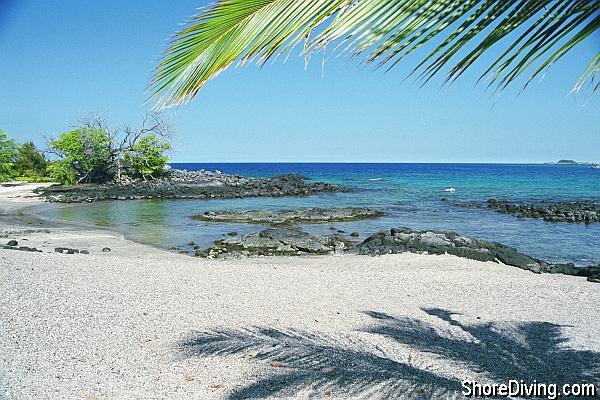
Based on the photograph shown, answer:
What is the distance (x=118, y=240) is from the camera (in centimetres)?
1647

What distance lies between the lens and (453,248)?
14461mm

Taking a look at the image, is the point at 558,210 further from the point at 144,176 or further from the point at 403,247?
the point at 144,176

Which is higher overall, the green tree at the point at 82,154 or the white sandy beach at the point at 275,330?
the green tree at the point at 82,154

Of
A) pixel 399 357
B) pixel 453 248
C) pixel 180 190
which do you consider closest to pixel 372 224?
pixel 453 248

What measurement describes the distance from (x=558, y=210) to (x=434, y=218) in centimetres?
712

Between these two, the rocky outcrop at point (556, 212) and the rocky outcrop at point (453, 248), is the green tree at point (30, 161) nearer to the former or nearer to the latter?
the rocky outcrop at point (556, 212)

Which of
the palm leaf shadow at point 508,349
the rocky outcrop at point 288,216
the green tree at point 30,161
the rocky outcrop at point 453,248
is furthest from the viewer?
the green tree at point 30,161

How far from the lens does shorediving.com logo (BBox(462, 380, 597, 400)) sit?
186 inches

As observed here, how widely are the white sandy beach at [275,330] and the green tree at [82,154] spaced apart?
34.2m

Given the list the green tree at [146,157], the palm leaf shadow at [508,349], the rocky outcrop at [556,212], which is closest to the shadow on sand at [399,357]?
the palm leaf shadow at [508,349]

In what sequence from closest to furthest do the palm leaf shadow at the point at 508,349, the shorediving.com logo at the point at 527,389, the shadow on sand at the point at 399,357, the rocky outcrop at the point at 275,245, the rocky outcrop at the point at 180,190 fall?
the shorediving.com logo at the point at 527,389 → the shadow on sand at the point at 399,357 → the palm leaf shadow at the point at 508,349 → the rocky outcrop at the point at 275,245 → the rocky outcrop at the point at 180,190

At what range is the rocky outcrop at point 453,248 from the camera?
1276 centimetres

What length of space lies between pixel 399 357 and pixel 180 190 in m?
32.1

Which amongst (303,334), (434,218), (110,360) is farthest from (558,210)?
(110,360)
